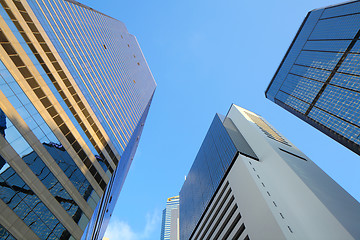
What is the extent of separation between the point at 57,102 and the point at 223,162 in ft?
156

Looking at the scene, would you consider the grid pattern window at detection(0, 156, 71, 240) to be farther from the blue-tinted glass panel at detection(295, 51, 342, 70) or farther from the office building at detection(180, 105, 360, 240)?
the blue-tinted glass panel at detection(295, 51, 342, 70)

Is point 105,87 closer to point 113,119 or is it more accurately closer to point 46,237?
point 113,119

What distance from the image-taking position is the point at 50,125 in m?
23.7

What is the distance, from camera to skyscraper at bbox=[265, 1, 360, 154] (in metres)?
64.1

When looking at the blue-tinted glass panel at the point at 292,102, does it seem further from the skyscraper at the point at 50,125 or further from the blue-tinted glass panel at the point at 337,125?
the skyscraper at the point at 50,125

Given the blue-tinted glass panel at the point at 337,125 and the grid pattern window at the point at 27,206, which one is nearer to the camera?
the grid pattern window at the point at 27,206

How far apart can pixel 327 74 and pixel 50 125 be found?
288 feet

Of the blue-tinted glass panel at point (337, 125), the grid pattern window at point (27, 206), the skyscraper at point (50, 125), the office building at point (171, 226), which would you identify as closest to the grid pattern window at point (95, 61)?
the skyscraper at point (50, 125)

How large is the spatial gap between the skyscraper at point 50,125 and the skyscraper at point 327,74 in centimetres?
7029

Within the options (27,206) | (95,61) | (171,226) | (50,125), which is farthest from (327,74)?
(171,226)

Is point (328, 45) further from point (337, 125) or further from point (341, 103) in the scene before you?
point (337, 125)

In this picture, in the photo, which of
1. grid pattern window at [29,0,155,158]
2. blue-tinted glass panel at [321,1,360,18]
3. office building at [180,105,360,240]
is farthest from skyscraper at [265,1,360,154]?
grid pattern window at [29,0,155,158]

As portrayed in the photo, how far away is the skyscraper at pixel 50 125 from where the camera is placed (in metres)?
18.7

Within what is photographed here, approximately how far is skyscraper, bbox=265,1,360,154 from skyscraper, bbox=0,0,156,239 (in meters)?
70.3
